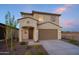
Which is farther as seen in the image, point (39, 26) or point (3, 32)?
point (39, 26)

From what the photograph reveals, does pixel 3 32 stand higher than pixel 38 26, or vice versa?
pixel 38 26

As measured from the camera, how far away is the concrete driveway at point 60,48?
3.17 meters

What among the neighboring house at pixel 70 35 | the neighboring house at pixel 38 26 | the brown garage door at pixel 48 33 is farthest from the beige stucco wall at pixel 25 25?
the neighboring house at pixel 70 35

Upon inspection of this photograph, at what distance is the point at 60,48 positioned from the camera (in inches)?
126

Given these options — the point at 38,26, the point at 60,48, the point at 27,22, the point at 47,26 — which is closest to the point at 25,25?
the point at 27,22

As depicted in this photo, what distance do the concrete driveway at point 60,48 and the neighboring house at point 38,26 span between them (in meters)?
0.12

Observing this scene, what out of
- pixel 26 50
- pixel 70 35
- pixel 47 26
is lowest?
pixel 26 50

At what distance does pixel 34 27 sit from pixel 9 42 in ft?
1.73

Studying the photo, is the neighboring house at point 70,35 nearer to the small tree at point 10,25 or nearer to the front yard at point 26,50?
the front yard at point 26,50

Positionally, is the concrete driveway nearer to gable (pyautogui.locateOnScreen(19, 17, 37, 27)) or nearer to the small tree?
gable (pyautogui.locateOnScreen(19, 17, 37, 27))

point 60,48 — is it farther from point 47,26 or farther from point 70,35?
point 47,26

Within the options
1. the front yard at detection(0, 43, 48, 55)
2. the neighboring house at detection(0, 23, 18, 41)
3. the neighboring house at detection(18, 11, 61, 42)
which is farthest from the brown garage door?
the neighboring house at detection(0, 23, 18, 41)

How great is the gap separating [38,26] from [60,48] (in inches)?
22.4

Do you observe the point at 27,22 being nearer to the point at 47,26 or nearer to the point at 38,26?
the point at 38,26
